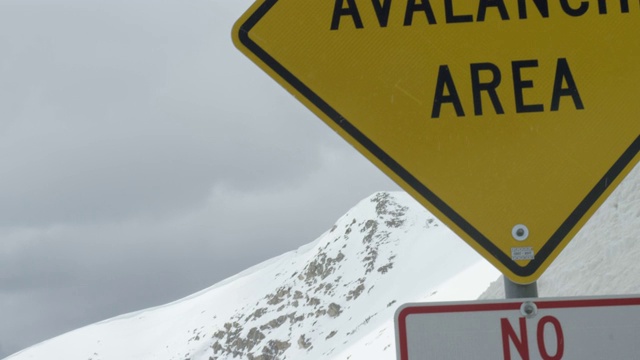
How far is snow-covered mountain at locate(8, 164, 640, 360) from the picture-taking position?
10831cm

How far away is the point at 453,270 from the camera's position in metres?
103

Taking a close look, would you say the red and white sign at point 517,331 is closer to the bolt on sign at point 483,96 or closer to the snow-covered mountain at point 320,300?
the bolt on sign at point 483,96

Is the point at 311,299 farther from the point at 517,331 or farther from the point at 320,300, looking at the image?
the point at 517,331

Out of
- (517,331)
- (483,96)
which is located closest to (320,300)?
(483,96)

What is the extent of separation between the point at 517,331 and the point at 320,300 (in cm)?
14203

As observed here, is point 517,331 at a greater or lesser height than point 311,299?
lesser

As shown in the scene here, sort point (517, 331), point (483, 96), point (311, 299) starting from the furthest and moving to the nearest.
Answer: point (311, 299) → point (483, 96) → point (517, 331)

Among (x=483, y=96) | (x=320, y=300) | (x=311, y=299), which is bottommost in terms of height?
(x=483, y=96)

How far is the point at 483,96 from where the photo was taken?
88.8 inches

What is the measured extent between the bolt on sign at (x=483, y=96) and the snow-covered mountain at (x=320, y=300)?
6866 centimetres

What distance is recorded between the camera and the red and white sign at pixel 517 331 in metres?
2.07

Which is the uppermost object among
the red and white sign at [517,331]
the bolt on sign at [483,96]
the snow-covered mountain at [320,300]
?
the snow-covered mountain at [320,300]

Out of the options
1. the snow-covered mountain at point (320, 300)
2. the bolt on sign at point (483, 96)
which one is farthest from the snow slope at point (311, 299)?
the bolt on sign at point (483, 96)

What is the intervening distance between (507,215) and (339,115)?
459 millimetres
